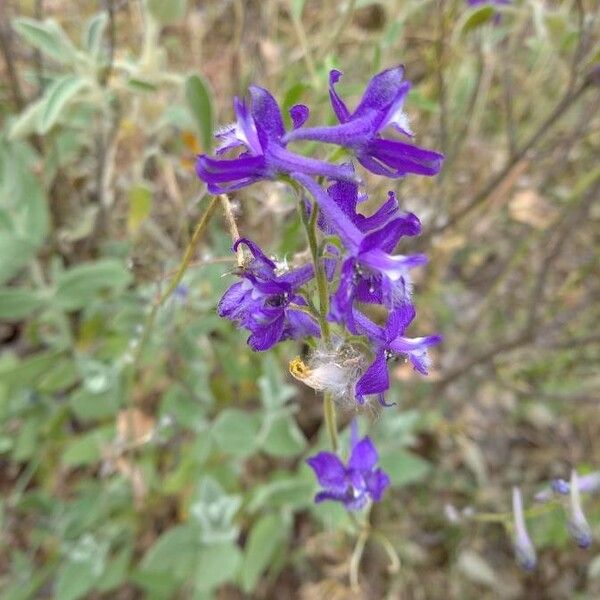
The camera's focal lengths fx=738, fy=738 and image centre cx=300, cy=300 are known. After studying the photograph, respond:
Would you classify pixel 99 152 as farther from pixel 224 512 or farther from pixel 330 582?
pixel 330 582

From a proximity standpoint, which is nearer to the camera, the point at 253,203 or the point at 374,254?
the point at 374,254

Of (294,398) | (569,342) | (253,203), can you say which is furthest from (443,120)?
(294,398)

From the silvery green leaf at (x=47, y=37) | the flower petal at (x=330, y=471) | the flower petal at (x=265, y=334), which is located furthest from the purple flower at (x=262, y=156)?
the silvery green leaf at (x=47, y=37)

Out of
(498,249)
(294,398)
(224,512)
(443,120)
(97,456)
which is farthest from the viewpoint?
(498,249)

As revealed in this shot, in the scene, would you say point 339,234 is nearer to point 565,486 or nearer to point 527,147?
point 565,486

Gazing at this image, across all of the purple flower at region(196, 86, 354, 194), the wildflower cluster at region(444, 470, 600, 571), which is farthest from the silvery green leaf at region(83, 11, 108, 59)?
the wildflower cluster at region(444, 470, 600, 571)

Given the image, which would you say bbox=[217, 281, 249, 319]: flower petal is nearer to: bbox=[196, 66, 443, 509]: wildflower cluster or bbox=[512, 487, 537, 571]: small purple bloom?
bbox=[196, 66, 443, 509]: wildflower cluster

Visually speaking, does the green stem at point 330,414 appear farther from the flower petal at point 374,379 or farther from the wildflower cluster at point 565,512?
the wildflower cluster at point 565,512

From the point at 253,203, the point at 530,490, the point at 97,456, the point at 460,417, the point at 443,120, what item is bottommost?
the point at 530,490
